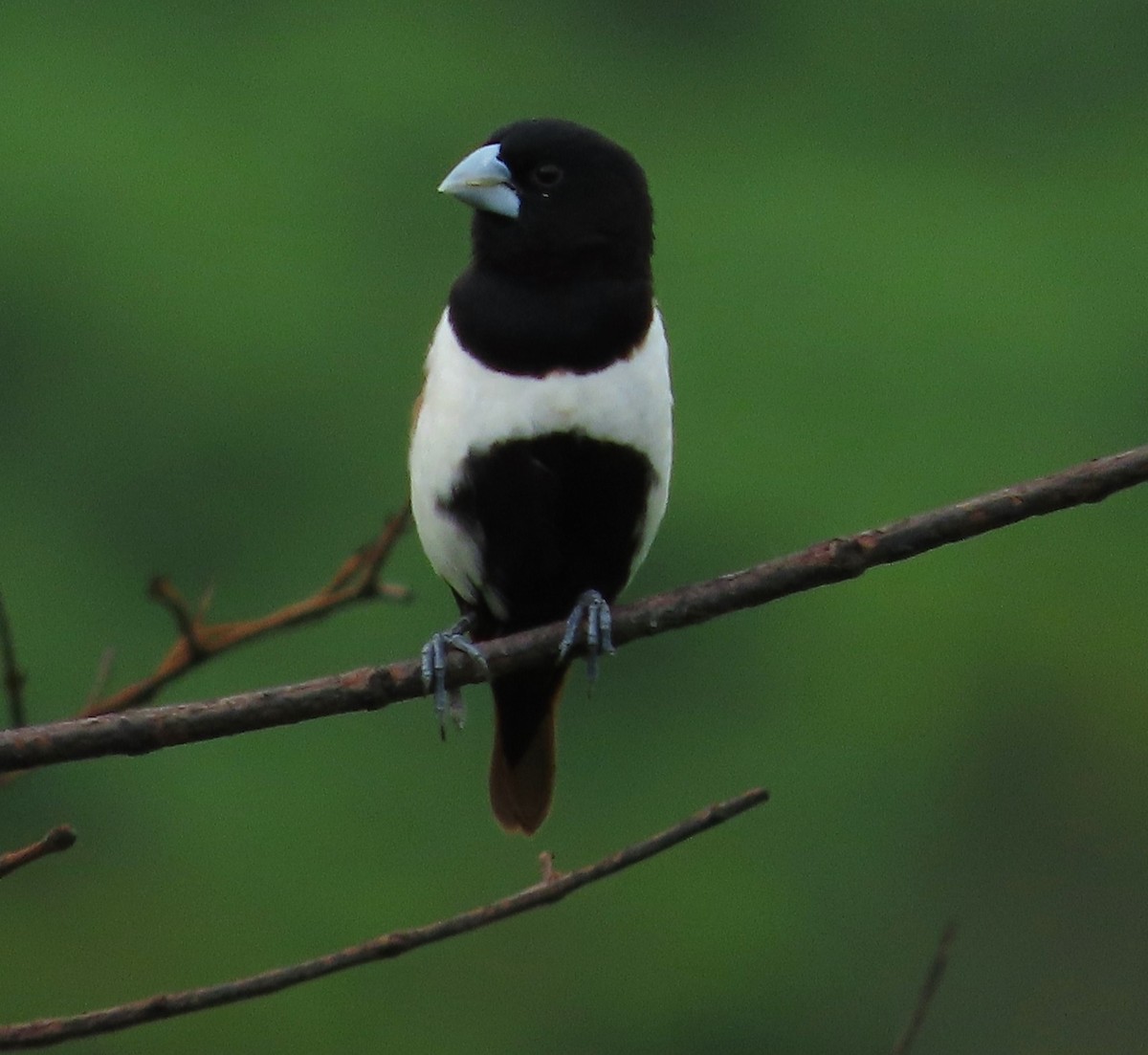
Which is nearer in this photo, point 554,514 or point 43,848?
point 43,848

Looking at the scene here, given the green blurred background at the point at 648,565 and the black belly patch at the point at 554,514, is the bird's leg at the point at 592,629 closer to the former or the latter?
the black belly patch at the point at 554,514

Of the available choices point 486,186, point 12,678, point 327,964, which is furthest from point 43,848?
point 486,186

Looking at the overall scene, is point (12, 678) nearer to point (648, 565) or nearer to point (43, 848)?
point (43, 848)

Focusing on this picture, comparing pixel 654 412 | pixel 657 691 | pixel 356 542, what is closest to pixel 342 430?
pixel 356 542

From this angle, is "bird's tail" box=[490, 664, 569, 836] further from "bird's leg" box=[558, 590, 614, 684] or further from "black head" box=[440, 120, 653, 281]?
"black head" box=[440, 120, 653, 281]

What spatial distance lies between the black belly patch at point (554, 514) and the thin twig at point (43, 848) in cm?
122

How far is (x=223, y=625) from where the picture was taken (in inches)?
87.5

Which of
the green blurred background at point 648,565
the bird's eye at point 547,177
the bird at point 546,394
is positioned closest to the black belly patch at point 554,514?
the bird at point 546,394

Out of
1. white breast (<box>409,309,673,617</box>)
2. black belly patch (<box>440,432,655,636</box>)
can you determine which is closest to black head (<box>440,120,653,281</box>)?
white breast (<box>409,309,673,617</box>)

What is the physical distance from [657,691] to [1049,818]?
4.42ft

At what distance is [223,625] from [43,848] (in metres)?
0.88

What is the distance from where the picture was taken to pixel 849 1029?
Result: 603 centimetres

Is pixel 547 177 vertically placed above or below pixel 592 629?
above

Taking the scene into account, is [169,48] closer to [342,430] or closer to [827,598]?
[342,430]
